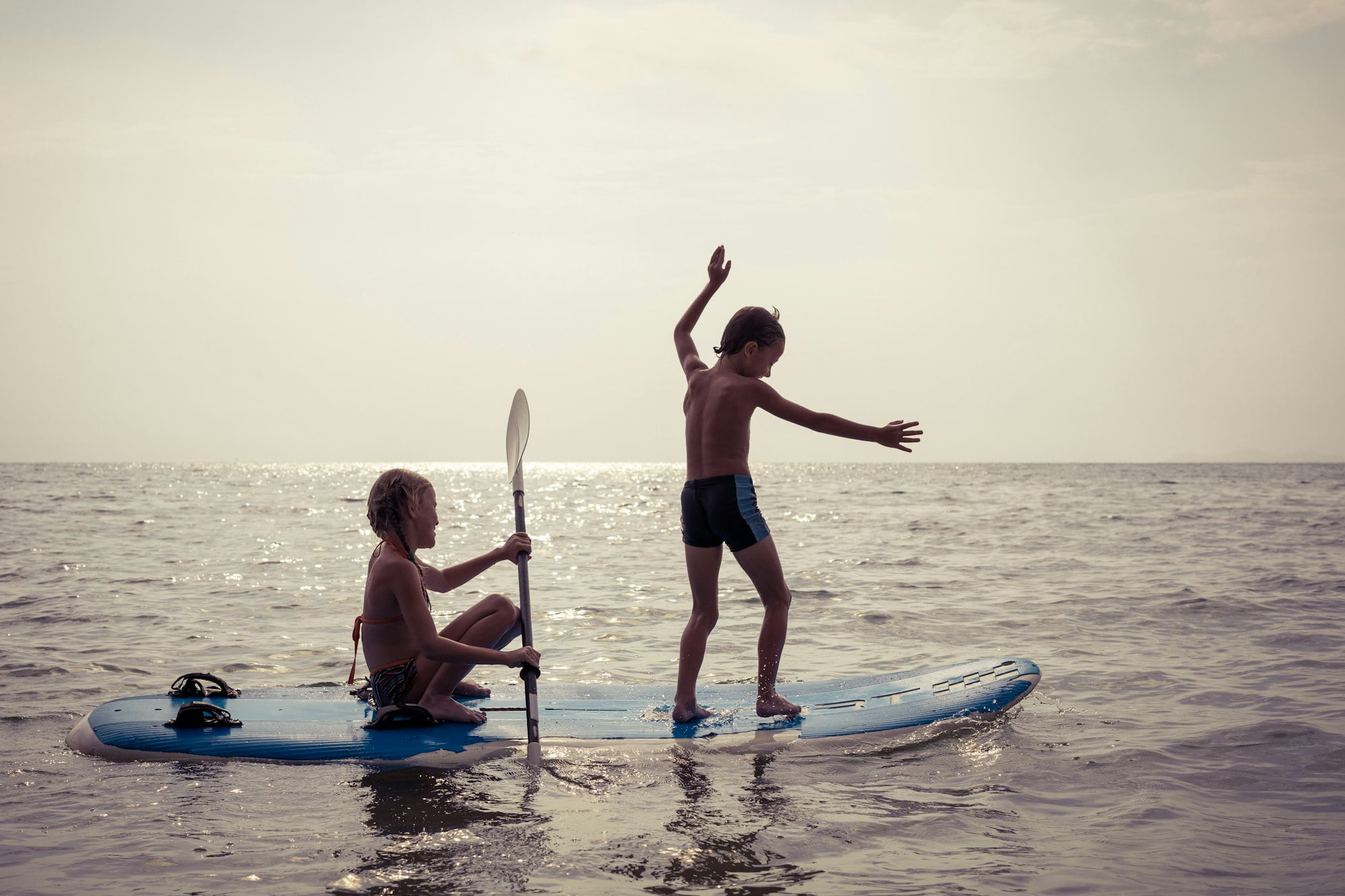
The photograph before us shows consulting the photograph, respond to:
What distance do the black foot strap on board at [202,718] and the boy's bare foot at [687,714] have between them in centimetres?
208

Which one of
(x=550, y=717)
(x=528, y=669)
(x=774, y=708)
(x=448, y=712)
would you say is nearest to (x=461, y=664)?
(x=448, y=712)

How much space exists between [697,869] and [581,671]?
12.6 ft

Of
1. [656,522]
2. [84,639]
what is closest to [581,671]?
[84,639]

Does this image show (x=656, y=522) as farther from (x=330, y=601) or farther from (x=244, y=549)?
(x=330, y=601)

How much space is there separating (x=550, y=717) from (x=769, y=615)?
4.08 ft

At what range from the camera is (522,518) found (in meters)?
4.84

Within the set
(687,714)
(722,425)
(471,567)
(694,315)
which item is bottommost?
(687,714)

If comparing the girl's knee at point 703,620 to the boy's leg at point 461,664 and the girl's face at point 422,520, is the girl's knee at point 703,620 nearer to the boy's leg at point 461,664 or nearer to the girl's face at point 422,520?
the boy's leg at point 461,664

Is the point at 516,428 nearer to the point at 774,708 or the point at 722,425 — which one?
the point at 722,425

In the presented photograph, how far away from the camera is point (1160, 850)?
344cm

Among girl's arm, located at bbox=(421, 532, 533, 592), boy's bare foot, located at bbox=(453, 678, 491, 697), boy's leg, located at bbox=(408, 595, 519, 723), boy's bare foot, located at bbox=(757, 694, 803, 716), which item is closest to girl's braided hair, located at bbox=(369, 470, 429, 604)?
girl's arm, located at bbox=(421, 532, 533, 592)

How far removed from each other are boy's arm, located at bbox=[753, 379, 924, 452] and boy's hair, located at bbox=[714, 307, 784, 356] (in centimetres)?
28

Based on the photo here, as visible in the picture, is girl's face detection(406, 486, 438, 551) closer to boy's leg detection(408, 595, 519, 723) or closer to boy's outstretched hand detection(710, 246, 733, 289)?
boy's leg detection(408, 595, 519, 723)

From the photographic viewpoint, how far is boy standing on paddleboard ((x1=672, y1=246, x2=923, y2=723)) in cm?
472
